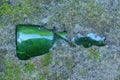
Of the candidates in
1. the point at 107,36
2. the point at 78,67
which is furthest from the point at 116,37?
the point at 78,67

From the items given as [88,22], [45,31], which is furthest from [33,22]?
[88,22]

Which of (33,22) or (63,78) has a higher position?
(33,22)

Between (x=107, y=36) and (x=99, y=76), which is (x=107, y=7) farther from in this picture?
(x=99, y=76)

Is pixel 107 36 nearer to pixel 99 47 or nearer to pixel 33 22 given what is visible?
pixel 99 47

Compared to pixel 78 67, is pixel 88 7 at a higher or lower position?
higher

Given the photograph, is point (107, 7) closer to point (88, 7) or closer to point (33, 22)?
point (88, 7)

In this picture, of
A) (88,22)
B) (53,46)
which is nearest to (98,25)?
(88,22)
